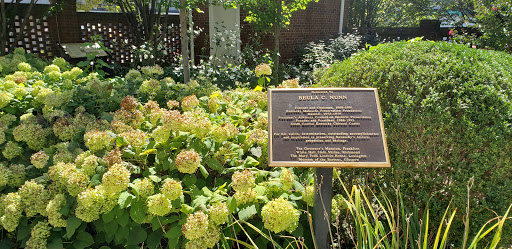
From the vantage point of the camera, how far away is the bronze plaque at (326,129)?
8.10 feet

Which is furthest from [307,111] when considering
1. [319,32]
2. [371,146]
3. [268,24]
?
[319,32]

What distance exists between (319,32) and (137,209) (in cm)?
1126

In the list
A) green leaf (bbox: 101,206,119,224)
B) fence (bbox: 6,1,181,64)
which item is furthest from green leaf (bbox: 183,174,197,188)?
fence (bbox: 6,1,181,64)

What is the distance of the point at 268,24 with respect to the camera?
8.77m

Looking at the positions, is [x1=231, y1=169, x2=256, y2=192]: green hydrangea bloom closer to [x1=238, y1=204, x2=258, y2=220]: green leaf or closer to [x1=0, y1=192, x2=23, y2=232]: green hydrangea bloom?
[x1=238, y1=204, x2=258, y2=220]: green leaf

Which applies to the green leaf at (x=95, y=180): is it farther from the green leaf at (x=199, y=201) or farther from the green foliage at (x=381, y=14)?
the green foliage at (x=381, y=14)

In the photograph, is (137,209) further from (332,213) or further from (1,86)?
(1,86)

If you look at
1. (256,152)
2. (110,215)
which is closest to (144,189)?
(110,215)

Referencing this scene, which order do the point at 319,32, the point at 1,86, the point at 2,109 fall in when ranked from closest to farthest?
→ the point at 2,109
the point at 1,86
the point at 319,32

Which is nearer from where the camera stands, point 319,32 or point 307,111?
point 307,111

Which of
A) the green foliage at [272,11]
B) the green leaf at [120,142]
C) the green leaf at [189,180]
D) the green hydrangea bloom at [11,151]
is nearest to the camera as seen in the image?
the green leaf at [189,180]

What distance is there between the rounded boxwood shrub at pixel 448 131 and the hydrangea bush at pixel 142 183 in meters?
0.78

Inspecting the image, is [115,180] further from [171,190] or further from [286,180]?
[286,180]

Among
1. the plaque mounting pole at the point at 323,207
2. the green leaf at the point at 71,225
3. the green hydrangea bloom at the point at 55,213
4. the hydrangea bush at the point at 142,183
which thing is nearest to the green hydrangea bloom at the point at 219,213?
the hydrangea bush at the point at 142,183
